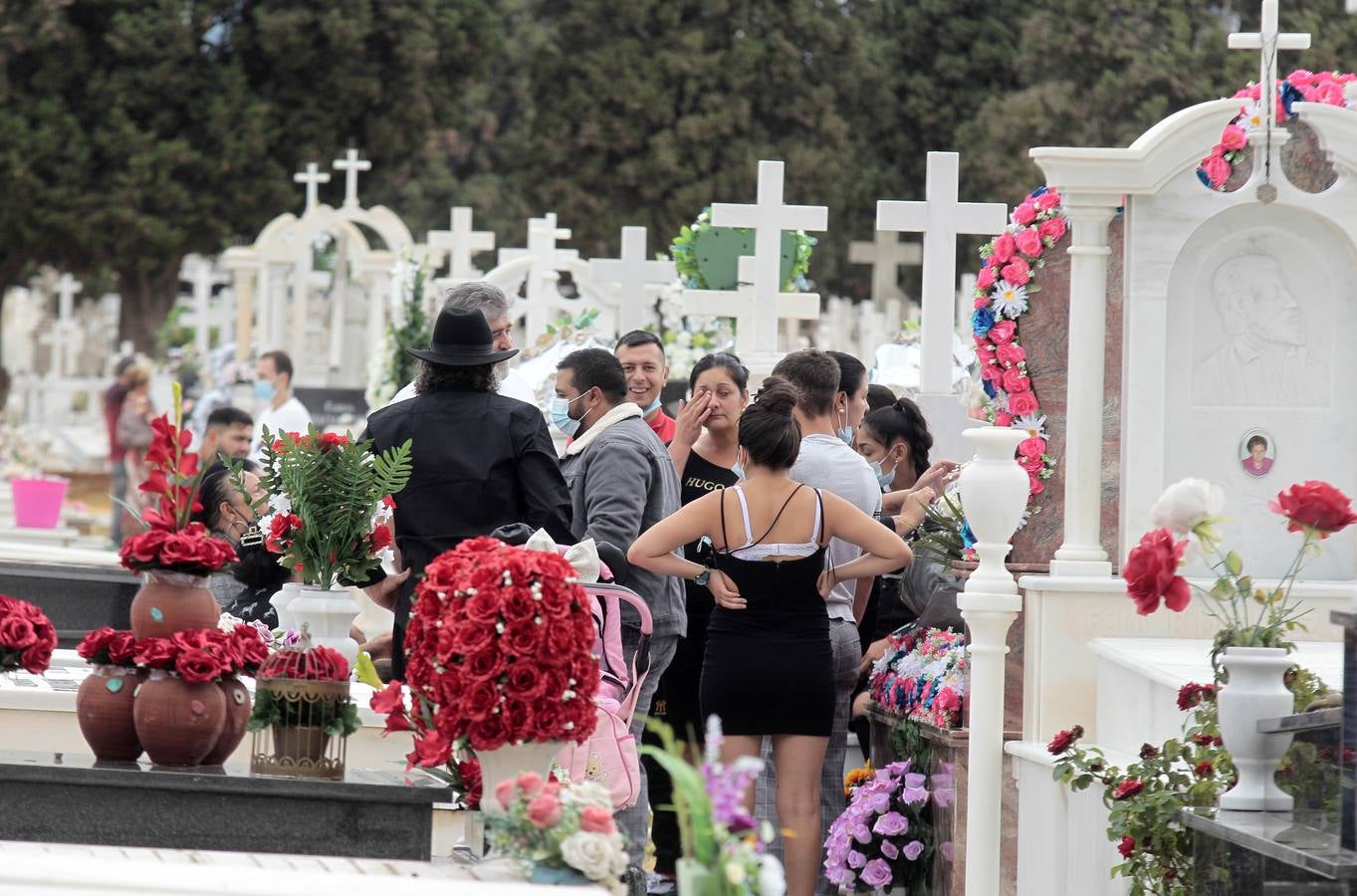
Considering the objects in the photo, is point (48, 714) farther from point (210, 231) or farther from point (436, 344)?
point (210, 231)

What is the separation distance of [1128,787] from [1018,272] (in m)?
1.89

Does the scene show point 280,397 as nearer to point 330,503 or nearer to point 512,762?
point 330,503

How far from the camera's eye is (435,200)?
42594 mm

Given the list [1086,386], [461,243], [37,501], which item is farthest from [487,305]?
[461,243]

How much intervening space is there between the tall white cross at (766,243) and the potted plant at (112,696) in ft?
22.8

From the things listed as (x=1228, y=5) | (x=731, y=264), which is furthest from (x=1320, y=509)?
(x=1228, y=5)

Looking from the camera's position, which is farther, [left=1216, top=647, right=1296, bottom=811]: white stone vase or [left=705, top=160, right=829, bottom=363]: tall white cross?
[left=705, top=160, right=829, bottom=363]: tall white cross

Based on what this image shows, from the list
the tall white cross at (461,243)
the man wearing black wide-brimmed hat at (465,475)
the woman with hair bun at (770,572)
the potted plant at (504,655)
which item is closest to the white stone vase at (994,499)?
the woman with hair bun at (770,572)

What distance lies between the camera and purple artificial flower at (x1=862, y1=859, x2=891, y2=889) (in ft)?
23.2

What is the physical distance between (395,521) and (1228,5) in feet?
113

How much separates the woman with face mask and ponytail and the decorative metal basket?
6.28 feet

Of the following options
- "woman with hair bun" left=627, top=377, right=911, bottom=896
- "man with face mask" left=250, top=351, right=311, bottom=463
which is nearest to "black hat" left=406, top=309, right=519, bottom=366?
"woman with hair bun" left=627, top=377, right=911, bottom=896

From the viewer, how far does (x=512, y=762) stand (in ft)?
14.5

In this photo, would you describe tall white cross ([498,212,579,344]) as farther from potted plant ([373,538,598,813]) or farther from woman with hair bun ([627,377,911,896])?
potted plant ([373,538,598,813])
